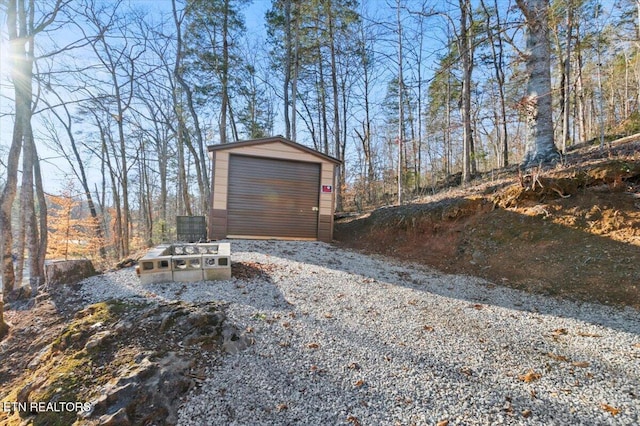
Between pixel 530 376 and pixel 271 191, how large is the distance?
18.5 ft

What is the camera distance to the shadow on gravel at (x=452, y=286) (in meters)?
2.64

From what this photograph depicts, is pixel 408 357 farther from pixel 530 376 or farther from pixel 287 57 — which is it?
pixel 287 57

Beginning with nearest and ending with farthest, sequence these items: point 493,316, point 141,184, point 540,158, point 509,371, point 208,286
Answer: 1. point 509,371
2. point 493,316
3. point 208,286
4. point 540,158
5. point 141,184

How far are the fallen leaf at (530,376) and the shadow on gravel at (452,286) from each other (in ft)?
4.34

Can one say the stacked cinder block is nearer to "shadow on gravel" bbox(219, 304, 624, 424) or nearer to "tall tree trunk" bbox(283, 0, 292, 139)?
"shadow on gravel" bbox(219, 304, 624, 424)

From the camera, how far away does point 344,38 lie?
1097 centimetres

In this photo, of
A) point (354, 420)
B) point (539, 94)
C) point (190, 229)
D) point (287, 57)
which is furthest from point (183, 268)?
point (287, 57)

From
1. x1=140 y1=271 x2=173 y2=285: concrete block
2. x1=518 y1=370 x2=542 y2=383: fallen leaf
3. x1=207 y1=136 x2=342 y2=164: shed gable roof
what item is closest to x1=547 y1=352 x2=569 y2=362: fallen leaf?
x1=518 y1=370 x2=542 y2=383: fallen leaf

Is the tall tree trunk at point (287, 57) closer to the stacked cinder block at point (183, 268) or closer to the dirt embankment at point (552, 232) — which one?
the dirt embankment at point (552, 232)

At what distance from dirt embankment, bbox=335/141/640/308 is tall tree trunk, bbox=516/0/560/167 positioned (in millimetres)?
644

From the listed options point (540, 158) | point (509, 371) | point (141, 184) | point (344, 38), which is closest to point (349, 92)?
point (344, 38)

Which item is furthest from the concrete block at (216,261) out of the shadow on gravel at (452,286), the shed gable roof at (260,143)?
the shed gable roof at (260,143)

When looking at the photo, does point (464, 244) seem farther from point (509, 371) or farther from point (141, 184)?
point (141, 184)

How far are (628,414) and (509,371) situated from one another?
0.52 metres
